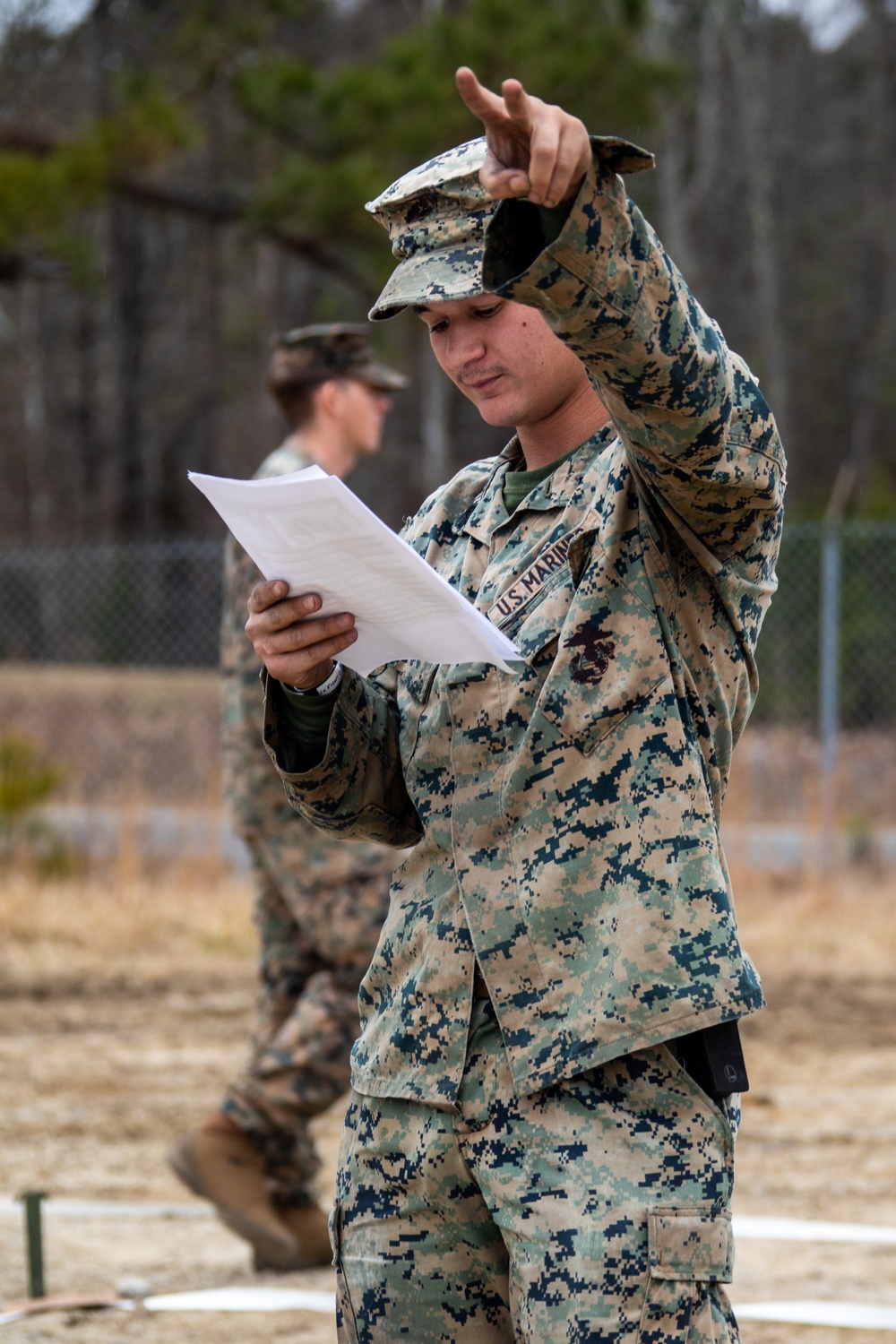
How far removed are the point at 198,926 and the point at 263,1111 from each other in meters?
4.21

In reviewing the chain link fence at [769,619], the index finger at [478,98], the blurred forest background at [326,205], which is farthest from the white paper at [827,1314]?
the blurred forest background at [326,205]

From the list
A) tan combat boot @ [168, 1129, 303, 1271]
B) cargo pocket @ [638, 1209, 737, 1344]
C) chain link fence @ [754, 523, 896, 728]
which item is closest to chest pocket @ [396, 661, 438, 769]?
cargo pocket @ [638, 1209, 737, 1344]

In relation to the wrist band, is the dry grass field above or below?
below

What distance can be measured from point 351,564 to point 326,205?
10.4 meters

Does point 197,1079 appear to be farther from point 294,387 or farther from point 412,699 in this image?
point 412,699

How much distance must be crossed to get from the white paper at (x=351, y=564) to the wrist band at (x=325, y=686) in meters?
0.12

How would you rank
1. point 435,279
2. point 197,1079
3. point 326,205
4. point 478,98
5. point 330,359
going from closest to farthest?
1. point 478,98
2. point 435,279
3. point 330,359
4. point 197,1079
5. point 326,205

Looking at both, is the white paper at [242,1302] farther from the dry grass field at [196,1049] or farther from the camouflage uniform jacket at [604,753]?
the camouflage uniform jacket at [604,753]

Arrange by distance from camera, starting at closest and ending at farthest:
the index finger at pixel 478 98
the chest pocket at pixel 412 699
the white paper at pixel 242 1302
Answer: the index finger at pixel 478 98
the chest pocket at pixel 412 699
the white paper at pixel 242 1302

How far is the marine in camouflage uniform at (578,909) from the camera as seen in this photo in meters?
1.75

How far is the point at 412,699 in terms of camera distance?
2121 millimetres

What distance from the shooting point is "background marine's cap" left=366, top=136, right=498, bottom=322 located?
74.9 inches

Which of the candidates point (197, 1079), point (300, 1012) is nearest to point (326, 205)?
point (197, 1079)

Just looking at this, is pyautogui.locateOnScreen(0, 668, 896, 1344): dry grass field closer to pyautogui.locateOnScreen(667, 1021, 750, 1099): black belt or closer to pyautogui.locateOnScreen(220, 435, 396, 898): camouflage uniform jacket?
pyautogui.locateOnScreen(220, 435, 396, 898): camouflage uniform jacket
